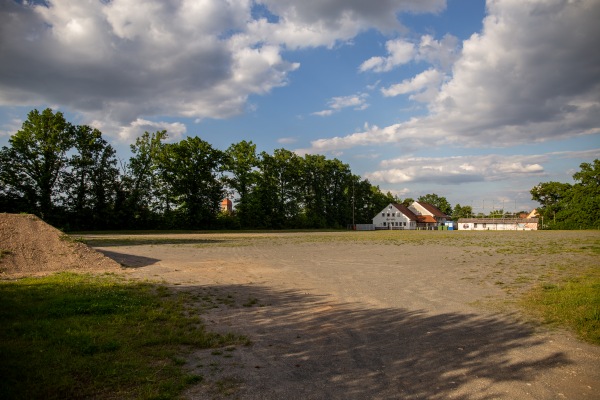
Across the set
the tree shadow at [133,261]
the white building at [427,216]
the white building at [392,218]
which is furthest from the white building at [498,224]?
the tree shadow at [133,261]

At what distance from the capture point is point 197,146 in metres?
63.6

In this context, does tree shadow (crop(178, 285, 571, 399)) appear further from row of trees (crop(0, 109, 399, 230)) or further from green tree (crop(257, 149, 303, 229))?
green tree (crop(257, 149, 303, 229))

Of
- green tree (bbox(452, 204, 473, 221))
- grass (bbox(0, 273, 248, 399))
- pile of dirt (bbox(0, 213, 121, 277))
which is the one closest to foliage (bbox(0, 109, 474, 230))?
pile of dirt (bbox(0, 213, 121, 277))

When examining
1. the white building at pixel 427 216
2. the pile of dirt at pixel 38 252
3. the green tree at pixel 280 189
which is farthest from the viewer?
the white building at pixel 427 216

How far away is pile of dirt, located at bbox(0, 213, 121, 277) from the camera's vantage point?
1359 cm

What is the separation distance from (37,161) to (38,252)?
136 ft

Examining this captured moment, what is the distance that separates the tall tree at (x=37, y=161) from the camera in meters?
46.1

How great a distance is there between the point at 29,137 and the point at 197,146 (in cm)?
2356

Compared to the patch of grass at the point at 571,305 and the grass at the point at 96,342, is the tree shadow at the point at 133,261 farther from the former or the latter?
the patch of grass at the point at 571,305

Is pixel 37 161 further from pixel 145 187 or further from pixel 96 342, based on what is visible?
pixel 96 342

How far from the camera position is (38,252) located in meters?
15.0

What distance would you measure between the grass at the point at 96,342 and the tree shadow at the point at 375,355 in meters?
0.52

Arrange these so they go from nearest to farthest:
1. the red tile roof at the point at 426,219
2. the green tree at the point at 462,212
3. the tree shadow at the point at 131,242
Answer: the tree shadow at the point at 131,242, the red tile roof at the point at 426,219, the green tree at the point at 462,212

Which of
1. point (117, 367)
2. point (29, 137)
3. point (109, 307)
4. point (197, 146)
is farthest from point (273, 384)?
point (197, 146)
